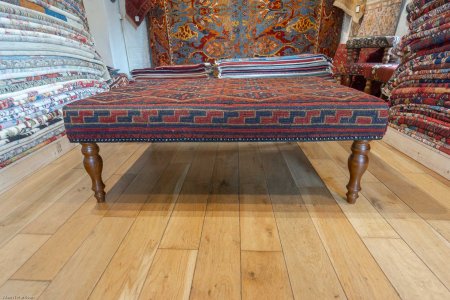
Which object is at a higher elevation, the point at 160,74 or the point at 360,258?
the point at 160,74

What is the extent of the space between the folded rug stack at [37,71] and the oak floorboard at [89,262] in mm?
656

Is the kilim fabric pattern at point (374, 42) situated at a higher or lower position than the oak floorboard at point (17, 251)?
higher

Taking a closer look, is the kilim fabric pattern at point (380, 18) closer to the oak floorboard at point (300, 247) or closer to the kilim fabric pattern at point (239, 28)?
the kilim fabric pattern at point (239, 28)

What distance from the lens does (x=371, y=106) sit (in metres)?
0.89

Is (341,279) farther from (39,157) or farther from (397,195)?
(39,157)

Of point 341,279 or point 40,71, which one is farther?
point 40,71

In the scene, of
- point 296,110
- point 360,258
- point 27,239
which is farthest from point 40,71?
point 360,258

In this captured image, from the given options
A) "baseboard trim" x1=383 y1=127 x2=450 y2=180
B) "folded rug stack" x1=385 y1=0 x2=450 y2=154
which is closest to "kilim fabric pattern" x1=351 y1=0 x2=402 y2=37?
"folded rug stack" x1=385 y1=0 x2=450 y2=154

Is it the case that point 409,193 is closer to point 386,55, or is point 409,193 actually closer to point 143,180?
point 143,180

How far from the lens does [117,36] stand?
2902 mm

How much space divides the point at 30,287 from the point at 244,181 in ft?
2.87

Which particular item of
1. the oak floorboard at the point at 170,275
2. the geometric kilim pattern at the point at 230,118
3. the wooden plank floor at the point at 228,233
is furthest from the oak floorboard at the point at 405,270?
the oak floorboard at the point at 170,275

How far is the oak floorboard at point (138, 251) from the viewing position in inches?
27.5

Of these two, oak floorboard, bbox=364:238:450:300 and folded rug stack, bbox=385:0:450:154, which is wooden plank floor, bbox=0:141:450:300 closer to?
oak floorboard, bbox=364:238:450:300
